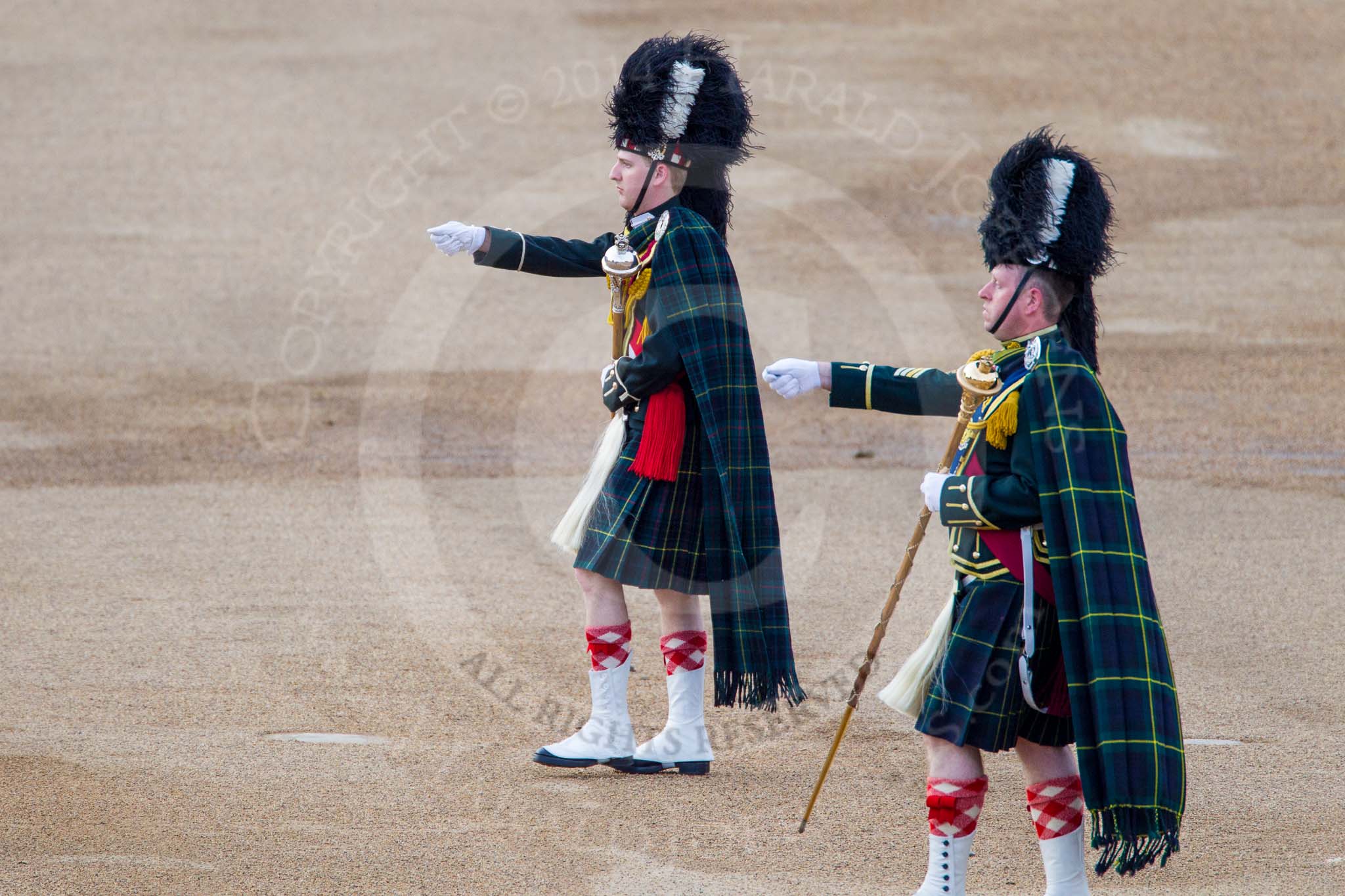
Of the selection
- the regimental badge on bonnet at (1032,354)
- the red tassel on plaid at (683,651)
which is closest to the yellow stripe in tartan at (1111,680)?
the regimental badge on bonnet at (1032,354)

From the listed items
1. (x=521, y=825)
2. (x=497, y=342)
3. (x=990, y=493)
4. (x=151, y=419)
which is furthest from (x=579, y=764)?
(x=497, y=342)

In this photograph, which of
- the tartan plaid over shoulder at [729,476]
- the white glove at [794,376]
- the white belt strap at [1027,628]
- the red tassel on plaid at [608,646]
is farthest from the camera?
the red tassel on plaid at [608,646]

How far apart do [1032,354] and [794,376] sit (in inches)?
22.6

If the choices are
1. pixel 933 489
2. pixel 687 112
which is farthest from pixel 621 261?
pixel 933 489

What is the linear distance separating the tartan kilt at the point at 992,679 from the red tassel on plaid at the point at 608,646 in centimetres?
121

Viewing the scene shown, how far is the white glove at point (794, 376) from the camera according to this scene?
359cm

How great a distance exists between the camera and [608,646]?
14.2ft

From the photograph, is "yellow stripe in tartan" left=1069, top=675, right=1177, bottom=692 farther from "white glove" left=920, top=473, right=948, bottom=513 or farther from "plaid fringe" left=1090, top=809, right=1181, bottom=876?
"white glove" left=920, top=473, right=948, bottom=513

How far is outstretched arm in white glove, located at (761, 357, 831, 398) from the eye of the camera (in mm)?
3586

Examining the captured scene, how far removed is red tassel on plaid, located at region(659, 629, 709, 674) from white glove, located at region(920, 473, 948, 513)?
1.17m

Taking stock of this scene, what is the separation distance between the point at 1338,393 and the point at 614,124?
21.2 ft

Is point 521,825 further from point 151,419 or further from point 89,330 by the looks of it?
point 89,330

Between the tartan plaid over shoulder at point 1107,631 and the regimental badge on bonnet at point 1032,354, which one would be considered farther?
the regimental badge on bonnet at point 1032,354

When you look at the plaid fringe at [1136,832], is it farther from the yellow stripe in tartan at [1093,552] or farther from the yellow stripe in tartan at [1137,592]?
the yellow stripe in tartan at [1093,552]
